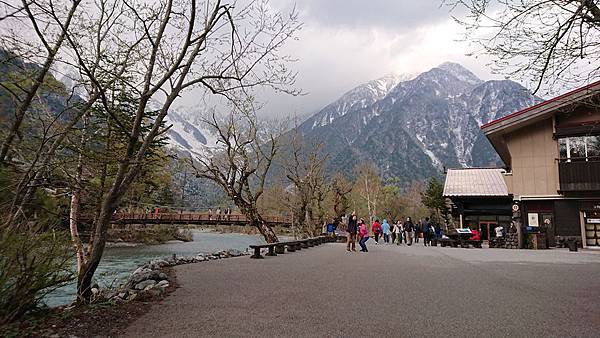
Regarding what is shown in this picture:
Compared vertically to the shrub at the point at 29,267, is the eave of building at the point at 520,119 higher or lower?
higher

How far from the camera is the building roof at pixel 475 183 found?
24.8 metres

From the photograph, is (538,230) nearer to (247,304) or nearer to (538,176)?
(538,176)

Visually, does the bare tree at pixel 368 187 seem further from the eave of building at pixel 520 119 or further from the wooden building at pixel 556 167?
the wooden building at pixel 556 167

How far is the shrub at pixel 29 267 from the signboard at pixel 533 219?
2184 centimetres

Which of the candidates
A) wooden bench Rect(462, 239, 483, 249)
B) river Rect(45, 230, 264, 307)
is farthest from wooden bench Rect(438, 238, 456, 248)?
river Rect(45, 230, 264, 307)

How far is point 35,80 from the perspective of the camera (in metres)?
5.98

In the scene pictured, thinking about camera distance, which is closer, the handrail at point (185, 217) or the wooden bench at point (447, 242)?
the wooden bench at point (447, 242)

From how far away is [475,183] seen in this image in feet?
86.5

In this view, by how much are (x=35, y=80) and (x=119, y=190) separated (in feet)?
7.25

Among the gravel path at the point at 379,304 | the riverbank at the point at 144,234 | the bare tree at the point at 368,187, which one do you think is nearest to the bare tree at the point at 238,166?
the gravel path at the point at 379,304

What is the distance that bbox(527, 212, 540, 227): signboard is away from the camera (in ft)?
65.8

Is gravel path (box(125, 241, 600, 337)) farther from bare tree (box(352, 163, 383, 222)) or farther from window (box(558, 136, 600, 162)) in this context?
bare tree (box(352, 163, 383, 222))

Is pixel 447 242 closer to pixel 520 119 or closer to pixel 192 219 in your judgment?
pixel 520 119

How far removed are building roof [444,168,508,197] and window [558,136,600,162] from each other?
17.3 feet
